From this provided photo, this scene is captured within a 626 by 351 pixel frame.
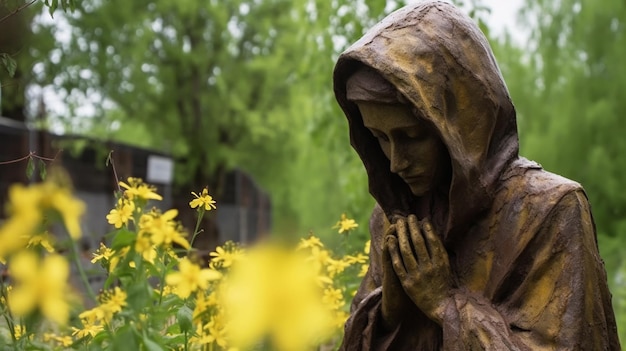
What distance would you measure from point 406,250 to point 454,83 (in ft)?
1.38

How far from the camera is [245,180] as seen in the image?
17.8 metres

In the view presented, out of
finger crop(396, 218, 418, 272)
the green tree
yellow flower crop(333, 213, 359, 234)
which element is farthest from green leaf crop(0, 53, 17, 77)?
the green tree

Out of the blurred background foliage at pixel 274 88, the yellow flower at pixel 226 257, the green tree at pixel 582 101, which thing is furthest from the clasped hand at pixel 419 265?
the green tree at pixel 582 101

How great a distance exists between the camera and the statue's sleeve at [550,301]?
1.75 meters

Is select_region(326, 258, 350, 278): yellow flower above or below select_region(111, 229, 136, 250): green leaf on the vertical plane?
below

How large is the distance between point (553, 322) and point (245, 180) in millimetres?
16229

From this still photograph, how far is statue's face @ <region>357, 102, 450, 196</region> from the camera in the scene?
6.09ft

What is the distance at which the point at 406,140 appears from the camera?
1.89 meters

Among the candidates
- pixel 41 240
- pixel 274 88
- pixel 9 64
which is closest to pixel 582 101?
pixel 274 88

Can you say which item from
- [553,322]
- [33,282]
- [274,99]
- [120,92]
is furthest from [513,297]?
Answer: [274,99]

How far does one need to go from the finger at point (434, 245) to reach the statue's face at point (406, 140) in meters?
0.14

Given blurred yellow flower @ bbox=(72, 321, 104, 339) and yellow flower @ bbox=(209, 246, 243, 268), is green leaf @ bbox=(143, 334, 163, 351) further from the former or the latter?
blurred yellow flower @ bbox=(72, 321, 104, 339)

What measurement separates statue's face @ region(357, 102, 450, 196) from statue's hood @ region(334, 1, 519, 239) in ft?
0.22

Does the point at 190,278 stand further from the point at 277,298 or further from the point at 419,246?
the point at 419,246
